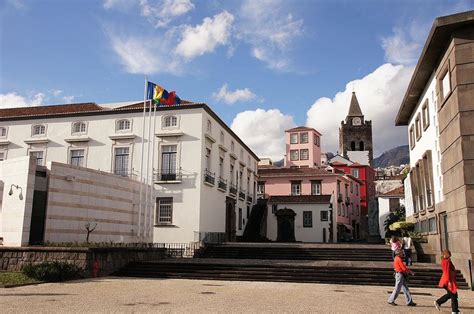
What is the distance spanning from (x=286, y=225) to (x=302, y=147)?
2587 cm

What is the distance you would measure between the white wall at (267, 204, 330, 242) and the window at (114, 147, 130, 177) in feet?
58.4

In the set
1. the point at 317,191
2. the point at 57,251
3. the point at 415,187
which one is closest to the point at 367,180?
the point at 317,191

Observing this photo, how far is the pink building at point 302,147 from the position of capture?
216 ft

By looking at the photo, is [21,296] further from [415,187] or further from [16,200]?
[415,187]

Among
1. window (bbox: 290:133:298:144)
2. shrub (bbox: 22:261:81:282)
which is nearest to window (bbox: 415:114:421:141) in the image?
shrub (bbox: 22:261:81:282)

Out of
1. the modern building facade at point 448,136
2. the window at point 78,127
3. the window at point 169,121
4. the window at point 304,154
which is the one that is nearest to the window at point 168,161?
the window at point 169,121

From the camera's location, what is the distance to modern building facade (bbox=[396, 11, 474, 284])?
15.8m

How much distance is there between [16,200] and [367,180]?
5378 centimetres

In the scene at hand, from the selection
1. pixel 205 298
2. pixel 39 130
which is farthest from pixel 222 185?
pixel 205 298

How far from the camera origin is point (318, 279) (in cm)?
1750

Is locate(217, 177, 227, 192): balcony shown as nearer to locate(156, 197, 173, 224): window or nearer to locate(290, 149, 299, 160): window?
locate(156, 197, 173, 224): window

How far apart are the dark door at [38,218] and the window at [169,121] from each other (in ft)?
37.9

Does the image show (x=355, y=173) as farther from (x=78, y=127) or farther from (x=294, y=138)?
(x=78, y=127)

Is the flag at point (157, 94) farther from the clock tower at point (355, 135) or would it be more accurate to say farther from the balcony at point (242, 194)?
the clock tower at point (355, 135)
